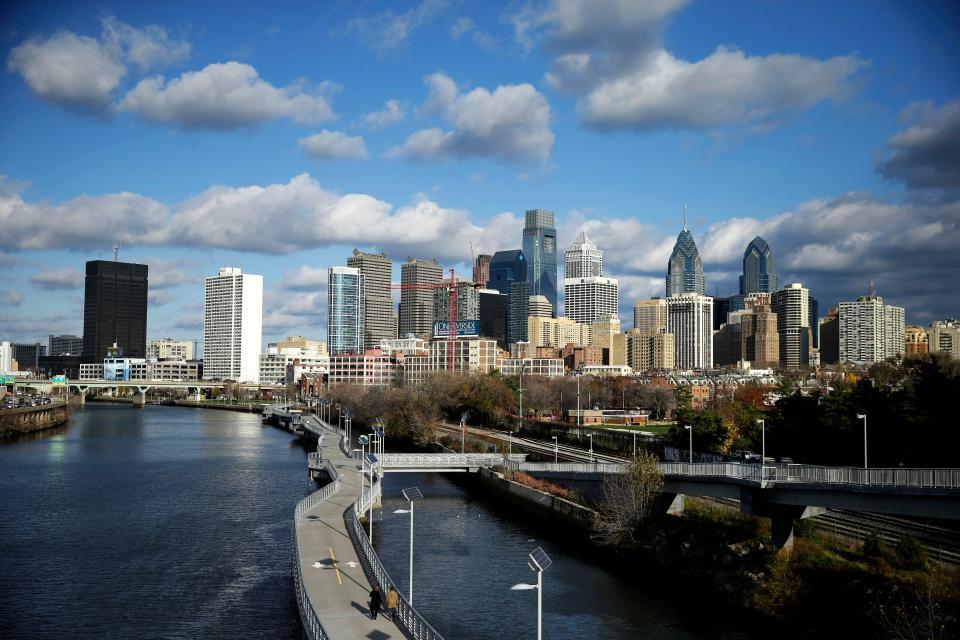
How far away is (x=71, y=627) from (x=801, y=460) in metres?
57.6

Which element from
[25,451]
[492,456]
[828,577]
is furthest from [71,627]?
[25,451]

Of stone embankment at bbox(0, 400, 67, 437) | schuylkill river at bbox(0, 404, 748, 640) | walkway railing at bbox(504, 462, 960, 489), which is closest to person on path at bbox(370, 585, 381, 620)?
schuylkill river at bbox(0, 404, 748, 640)

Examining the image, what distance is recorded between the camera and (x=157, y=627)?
39375 mm

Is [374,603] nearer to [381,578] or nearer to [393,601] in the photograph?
[393,601]

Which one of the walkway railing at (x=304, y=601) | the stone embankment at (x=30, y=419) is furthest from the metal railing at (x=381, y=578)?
A: the stone embankment at (x=30, y=419)

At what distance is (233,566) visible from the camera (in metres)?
50.1

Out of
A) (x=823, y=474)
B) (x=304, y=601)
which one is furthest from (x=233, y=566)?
(x=823, y=474)

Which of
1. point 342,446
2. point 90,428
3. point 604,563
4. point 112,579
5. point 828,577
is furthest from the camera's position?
point 90,428

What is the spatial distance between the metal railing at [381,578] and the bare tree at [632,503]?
52.7 ft

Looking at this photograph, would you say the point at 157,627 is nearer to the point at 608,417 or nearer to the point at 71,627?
the point at 71,627

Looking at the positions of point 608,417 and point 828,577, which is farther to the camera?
point 608,417

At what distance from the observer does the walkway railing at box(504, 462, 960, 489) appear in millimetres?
39344

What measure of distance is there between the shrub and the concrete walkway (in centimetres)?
2520

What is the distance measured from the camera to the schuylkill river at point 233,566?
4038 cm
